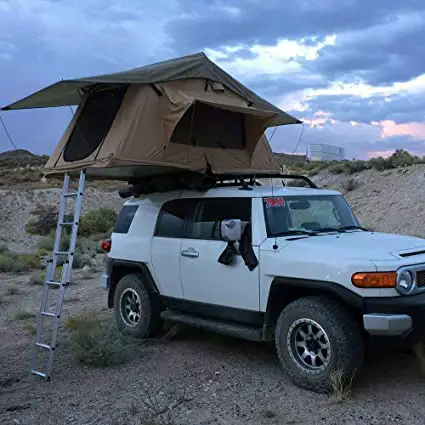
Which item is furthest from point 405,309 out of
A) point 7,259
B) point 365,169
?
Result: point 365,169

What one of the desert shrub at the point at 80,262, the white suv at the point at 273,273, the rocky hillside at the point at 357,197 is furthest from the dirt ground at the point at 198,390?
the rocky hillside at the point at 357,197

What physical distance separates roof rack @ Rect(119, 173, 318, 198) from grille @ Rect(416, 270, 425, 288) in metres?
2.26

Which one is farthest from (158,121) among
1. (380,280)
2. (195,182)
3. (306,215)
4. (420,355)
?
(420,355)

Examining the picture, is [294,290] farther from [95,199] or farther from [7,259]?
[95,199]

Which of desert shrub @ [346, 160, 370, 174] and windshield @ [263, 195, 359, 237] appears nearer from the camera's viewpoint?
windshield @ [263, 195, 359, 237]

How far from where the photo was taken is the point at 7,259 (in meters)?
18.8

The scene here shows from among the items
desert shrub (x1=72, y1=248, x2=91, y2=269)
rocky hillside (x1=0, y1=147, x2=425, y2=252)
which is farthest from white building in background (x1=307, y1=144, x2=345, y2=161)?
desert shrub (x1=72, y1=248, x2=91, y2=269)

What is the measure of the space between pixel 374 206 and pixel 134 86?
21.0m

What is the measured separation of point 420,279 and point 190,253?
8.94ft

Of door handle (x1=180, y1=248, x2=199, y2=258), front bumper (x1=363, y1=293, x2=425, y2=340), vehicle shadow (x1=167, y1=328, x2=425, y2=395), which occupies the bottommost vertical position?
vehicle shadow (x1=167, y1=328, x2=425, y2=395)

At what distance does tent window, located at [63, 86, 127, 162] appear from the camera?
7.62 meters

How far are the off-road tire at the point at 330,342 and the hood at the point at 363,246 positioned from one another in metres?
0.49

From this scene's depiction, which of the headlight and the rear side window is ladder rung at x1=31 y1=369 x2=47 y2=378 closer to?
the rear side window

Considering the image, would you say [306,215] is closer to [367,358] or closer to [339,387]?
[367,358]
